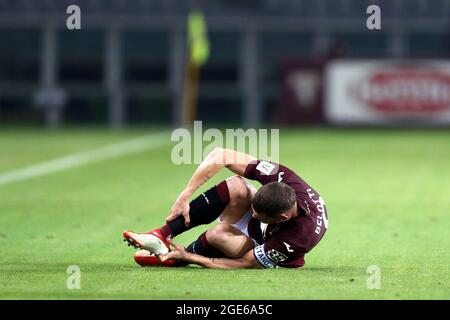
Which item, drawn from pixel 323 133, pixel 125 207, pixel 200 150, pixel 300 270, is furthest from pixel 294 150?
pixel 300 270

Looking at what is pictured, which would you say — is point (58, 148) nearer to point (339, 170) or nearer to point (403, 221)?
point (339, 170)

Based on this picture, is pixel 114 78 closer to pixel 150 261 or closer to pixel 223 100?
pixel 223 100

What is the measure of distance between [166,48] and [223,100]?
2392 mm

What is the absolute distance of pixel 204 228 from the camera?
14602mm

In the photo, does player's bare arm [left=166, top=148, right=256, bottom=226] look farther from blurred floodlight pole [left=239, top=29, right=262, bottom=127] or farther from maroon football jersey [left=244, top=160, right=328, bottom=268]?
blurred floodlight pole [left=239, top=29, right=262, bottom=127]

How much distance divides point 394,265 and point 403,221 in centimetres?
389

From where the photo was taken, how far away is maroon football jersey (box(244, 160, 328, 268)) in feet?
35.0

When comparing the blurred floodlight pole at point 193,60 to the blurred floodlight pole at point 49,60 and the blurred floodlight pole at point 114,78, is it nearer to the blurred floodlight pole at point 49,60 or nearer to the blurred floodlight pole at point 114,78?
the blurred floodlight pole at point 114,78

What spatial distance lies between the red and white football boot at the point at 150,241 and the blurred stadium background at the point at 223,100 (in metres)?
4.23

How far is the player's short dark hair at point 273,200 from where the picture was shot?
1025cm

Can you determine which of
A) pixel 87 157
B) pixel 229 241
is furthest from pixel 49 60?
pixel 229 241
